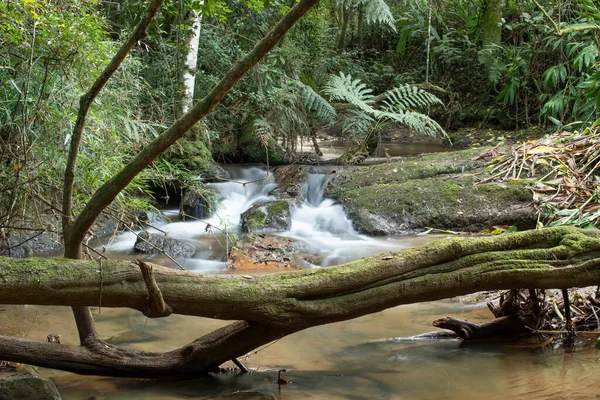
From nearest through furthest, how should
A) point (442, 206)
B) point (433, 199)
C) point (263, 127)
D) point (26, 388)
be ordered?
point (26, 388) → point (442, 206) → point (433, 199) → point (263, 127)

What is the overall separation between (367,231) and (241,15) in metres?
4.86

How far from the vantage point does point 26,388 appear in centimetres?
254

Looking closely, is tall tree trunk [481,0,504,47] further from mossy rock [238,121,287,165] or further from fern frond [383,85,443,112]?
mossy rock [238,121,287,165]

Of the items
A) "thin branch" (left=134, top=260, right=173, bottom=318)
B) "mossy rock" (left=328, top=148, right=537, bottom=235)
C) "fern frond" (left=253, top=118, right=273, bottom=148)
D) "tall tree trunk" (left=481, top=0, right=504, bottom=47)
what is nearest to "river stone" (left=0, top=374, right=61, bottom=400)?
"thin branch" (left=134, top=260, right=173, bottom=318)

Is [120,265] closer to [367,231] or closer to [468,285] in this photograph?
[468,285]

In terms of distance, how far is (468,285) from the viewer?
9.82ft

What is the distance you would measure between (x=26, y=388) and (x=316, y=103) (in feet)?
26.3

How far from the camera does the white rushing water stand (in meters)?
6.38

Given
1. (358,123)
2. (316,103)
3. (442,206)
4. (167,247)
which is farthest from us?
(316,103)

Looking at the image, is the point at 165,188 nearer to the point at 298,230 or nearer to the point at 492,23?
the point at 298,230

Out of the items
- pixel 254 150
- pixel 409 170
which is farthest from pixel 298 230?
pixel 254 150

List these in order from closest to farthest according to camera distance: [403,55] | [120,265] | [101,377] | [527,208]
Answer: [120,265], [101,377], [527,208], [403,55]

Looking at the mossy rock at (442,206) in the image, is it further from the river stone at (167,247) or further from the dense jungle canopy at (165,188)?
the river stone at (167,247)

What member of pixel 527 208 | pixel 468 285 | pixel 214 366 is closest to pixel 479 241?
pixel 468 285
